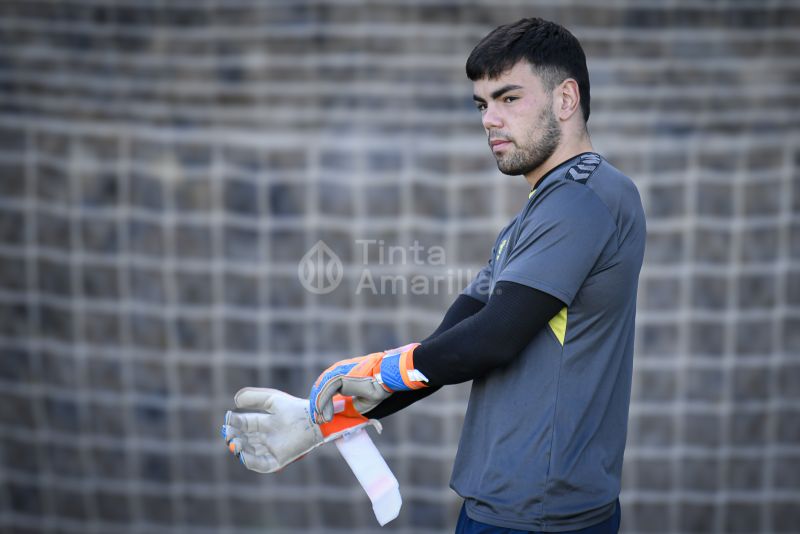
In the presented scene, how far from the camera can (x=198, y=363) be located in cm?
430

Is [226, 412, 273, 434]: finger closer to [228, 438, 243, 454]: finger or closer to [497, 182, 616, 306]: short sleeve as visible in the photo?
[228, 438, 243, 454]: finger

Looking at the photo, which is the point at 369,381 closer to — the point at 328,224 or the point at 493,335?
the point at 493,335

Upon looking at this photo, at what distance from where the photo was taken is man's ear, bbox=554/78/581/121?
204 centimetres

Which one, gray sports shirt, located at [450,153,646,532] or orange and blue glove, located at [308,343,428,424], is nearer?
gray sports shirt, located at [450,153,646,532]

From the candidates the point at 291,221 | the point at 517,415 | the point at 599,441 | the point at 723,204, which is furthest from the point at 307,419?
the point at 723,204

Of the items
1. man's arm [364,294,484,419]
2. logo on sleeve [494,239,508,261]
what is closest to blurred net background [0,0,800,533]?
man's arm [364,294,484,419]

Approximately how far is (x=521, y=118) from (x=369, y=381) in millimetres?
690

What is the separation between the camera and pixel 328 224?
4184mm

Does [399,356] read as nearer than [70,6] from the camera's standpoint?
Yes

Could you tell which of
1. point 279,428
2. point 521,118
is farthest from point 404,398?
point 521,118

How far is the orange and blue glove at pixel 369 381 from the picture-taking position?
2.03m

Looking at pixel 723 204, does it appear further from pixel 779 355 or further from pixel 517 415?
pixel 517 415

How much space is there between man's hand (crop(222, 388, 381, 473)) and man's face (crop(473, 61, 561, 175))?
2.37ft

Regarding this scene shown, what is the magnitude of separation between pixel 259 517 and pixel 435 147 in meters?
1.94
